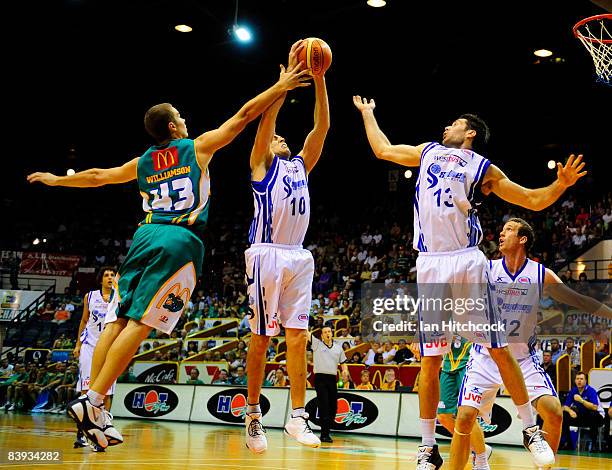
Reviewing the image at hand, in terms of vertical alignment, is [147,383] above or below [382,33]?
below

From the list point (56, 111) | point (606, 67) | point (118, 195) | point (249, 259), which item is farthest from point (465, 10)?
point (118, 195)

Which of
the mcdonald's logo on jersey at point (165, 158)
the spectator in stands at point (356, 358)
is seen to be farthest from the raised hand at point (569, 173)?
the spectator in stands at point (356, 358)

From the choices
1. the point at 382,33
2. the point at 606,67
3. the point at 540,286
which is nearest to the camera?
the point at 540,286

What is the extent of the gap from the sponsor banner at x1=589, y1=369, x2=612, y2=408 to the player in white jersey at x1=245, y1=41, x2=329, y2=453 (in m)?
8.28

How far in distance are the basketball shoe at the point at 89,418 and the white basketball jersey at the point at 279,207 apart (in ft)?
6.65

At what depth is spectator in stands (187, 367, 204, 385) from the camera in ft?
57.3

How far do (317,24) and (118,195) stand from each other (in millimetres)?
17990

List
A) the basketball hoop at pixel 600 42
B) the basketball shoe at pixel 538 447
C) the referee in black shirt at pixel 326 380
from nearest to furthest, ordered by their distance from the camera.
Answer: the basketball shoe at pixel 538 447 < the basketball hoop at pixel 600 42 < the referee in black shirt at pixel 326 380

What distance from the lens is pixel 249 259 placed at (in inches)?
256

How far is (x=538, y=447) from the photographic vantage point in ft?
19.2

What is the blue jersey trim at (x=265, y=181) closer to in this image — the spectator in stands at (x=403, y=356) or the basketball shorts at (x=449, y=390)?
the basketball shorts at (x=449, y=390)

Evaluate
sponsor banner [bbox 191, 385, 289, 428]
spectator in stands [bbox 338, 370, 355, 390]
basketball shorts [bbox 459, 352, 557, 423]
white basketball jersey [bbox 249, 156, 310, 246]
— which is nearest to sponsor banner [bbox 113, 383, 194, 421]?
sponsor banner [bbox 191, 385, 289, 428]

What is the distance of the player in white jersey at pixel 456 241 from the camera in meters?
5.83

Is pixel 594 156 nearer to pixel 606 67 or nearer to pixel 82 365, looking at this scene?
pixel 606 67
